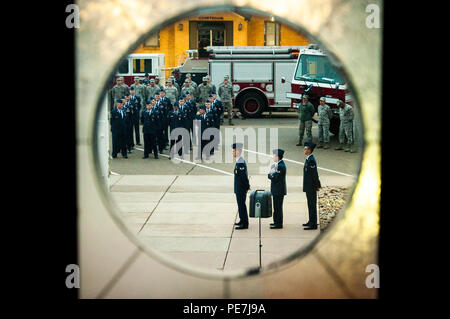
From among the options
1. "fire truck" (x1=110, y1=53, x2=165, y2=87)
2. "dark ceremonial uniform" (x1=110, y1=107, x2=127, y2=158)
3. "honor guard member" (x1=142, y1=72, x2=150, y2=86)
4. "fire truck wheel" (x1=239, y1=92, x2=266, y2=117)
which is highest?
A: "fire truck" (x1=110, y1=53, x2=165, y2=87)

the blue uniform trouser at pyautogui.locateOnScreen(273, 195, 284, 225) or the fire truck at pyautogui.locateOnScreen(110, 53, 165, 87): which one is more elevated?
the fire truck at pyautogui.locateOnScreen(110, 53, 165, 87)

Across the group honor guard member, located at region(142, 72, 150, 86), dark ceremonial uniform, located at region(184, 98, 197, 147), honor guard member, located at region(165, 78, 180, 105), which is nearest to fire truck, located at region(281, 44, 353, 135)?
dark ceremonial uniform, located at region(184, 98, 197, 147)

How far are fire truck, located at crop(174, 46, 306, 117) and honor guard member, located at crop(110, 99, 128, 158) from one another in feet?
23.7

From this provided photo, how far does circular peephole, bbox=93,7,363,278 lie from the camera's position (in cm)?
800

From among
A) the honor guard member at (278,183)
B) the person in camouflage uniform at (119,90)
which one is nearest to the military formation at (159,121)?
the person in camouflage uniform at (119,90)

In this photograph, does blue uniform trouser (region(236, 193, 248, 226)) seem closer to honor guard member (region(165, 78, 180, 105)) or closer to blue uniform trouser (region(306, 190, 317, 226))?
blue uniform trouser (region(306, 190, 317, 226))

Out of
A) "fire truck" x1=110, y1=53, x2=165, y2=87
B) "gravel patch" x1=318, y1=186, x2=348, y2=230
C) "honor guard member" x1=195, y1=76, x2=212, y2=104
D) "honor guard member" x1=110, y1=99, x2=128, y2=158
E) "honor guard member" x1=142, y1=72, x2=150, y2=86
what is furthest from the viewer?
"fire truck" x1=110, y1=53, x2=165, y2=87

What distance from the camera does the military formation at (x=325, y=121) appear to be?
1532cm

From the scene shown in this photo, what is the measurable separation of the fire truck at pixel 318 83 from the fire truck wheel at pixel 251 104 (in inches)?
112

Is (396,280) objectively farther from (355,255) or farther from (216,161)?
(216,161)

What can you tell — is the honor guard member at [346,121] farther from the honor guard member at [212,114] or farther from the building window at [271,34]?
the building window at [271,34]

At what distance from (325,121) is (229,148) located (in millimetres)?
2516

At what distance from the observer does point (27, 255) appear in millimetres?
4262

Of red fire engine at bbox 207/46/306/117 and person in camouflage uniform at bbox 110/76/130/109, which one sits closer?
person in camouflage uniform at bbox 110/76/130/109
